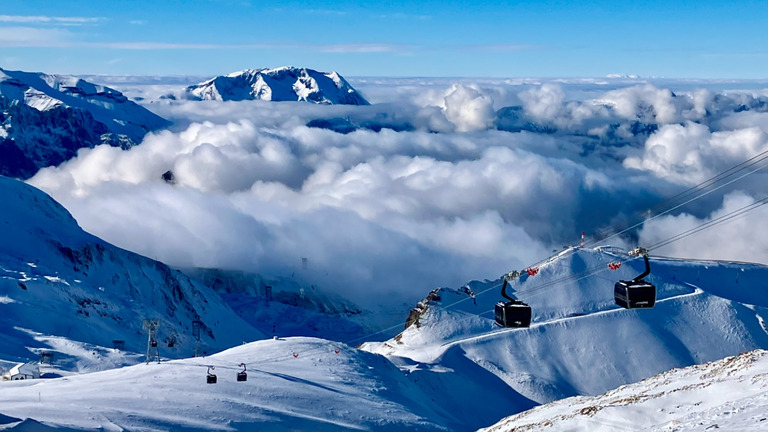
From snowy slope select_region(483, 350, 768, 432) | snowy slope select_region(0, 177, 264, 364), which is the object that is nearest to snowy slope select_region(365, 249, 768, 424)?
snowy slope select_region(0, 177, 264, 364)

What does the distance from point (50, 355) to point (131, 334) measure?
39.8 m

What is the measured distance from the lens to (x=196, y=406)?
75.2m

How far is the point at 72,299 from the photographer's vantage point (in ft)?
515

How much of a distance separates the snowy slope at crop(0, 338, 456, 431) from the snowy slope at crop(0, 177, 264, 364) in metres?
34.7

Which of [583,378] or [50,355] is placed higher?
[50,355]

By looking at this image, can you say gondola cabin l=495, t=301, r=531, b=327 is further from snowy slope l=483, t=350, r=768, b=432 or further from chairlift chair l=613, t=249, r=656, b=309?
snowy slope l=483, t=350, r=768, b=432

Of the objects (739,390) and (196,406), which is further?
(196,406)

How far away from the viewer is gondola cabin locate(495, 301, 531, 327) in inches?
1683

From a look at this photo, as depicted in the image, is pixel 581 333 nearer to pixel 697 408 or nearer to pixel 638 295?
pixel 697 408

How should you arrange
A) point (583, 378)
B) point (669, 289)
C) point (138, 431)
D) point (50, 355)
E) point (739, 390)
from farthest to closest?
point (669, 289) → point (583, 378) → point (50, 355) → point (138, 431) → point (739, 390)

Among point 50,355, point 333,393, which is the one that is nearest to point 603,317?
point 333,393

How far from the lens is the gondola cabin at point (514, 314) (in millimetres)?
42750

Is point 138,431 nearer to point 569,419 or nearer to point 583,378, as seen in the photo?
point 569,419

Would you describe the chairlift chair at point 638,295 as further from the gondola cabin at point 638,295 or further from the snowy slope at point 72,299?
the snowy slope at point 72,299
